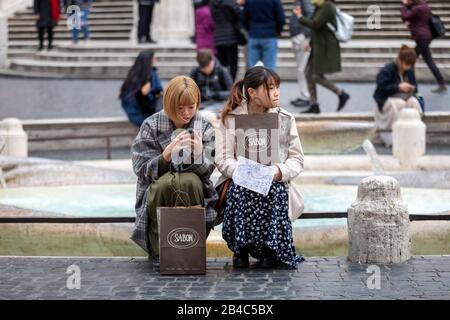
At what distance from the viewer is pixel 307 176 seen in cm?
1177

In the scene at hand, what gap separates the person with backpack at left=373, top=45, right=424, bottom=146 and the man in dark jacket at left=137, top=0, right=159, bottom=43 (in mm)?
8795

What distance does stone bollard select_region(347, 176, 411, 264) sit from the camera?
7.71 metres

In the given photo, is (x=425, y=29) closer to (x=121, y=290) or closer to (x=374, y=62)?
(x=374, y=62)

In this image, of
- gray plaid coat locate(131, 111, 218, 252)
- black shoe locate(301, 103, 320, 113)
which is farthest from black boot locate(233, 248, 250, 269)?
black shoe locate(301, 103, 320, 113)

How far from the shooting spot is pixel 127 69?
845 inches

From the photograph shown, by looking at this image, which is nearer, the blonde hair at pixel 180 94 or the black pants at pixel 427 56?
the blonde hair at pixel 180 94

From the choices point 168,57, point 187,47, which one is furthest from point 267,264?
point 187,47

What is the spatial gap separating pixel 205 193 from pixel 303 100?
30.7ft

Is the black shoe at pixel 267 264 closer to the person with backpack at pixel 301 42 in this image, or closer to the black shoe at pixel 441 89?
the person with backpack at pixel 301 42

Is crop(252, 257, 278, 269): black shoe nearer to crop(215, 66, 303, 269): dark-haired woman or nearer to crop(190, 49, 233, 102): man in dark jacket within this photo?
crop(215, 66, 303, 269): dark-haired woman

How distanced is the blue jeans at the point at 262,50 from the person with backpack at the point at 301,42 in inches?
39.8

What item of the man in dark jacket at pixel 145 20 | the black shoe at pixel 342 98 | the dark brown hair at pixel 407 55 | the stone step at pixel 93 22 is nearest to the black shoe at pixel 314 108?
the black shoe at pixel 342 98

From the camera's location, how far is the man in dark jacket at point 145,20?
72.1 feet

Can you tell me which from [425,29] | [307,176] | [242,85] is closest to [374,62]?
[425,29]
